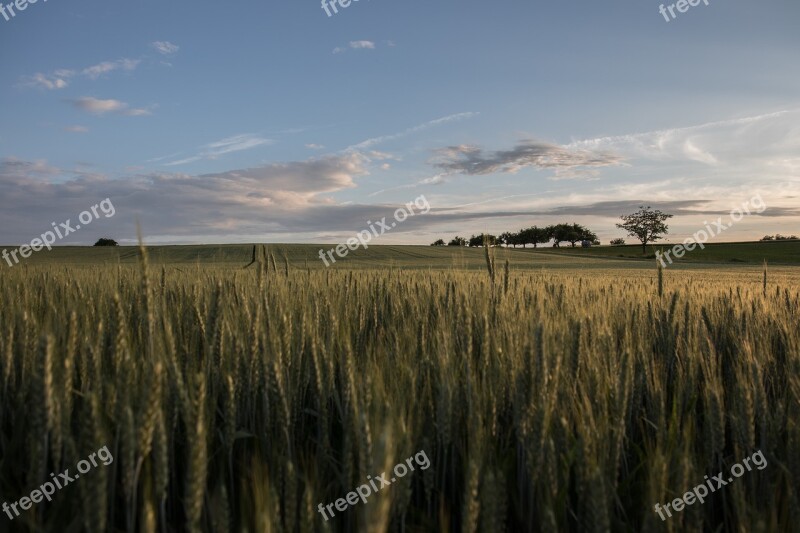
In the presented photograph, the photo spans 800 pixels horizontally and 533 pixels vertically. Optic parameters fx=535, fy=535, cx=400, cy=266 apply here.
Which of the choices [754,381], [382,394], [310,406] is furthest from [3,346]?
[754,381]

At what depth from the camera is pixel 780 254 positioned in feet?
177

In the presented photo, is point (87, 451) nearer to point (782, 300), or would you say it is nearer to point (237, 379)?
point (237, 379)

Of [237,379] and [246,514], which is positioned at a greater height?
[237,379]

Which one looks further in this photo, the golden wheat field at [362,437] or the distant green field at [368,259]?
the distant green field at [368,259]

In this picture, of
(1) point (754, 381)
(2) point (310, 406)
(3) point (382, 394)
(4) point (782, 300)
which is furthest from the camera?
(4) point (782, 300)

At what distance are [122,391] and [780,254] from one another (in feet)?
215

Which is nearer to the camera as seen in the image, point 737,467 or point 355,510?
point 355,510

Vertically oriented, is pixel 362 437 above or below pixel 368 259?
below

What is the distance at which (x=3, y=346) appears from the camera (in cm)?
181

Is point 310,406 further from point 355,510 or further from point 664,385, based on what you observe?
point 664,385

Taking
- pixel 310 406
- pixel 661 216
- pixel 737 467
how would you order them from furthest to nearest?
pixel 661 216
pixel 310 406
pixel 737 467

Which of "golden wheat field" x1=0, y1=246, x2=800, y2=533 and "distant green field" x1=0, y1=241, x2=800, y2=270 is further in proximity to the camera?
"distant green field" x1=0, y1=241, x2=800, y2=270

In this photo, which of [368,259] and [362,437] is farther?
[368,259]

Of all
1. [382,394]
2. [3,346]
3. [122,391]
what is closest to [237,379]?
[122,391]
